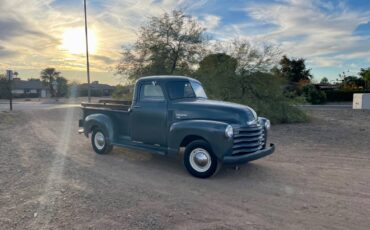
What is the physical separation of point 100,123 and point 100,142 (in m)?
0.59

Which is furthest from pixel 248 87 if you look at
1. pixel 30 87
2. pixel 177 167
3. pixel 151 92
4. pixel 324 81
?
pixel 30 87

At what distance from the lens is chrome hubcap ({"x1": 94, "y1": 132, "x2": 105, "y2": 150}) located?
823cm

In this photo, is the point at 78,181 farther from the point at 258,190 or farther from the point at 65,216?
the point at 258,190

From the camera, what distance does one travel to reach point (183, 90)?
279 inches

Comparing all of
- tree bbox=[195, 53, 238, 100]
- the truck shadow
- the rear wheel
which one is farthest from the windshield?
tree bbox=[195, 53, 238, 100]

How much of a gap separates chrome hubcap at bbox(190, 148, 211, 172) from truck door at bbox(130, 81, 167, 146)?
0.92 meters

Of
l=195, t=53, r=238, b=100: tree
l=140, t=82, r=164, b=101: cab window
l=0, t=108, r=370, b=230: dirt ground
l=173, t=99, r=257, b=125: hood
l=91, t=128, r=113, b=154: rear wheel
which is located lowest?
l=0, t=108, r=370, b=230: dirt ground

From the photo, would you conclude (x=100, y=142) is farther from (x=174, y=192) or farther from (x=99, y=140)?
(x=174, y=192)

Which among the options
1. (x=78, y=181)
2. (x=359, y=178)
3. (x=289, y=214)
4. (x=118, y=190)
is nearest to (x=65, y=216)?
(x=118, y=190)

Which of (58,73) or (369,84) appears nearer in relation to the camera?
(369,84)

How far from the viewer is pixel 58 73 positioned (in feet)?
240

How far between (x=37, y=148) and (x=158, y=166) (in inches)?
169

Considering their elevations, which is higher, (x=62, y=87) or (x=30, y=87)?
(x=30, y=87)

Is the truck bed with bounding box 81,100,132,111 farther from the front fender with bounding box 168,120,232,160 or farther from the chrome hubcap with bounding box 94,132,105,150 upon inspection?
the front fender with bounding box 168,120,232,160
